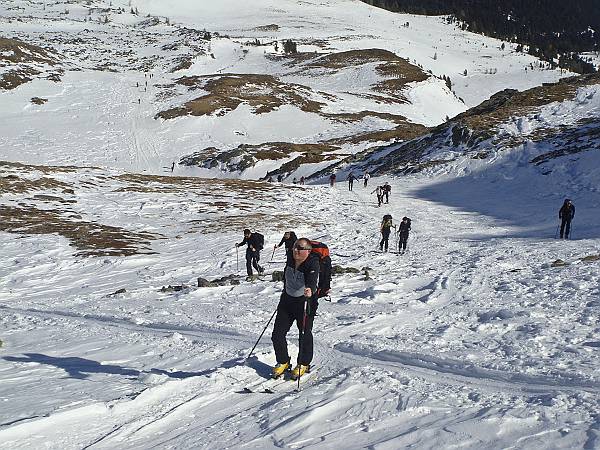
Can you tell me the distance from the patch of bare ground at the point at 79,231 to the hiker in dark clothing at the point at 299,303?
14.5 meters

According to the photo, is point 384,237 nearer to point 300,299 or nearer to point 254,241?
point 254,241

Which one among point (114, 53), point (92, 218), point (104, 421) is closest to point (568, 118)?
point (92, 218)

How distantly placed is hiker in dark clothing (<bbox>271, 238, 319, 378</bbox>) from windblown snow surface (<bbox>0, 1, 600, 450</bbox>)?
35 centimetres

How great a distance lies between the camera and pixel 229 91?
304ft

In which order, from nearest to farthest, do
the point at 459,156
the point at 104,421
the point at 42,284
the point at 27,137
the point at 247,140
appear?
the point at 104,421
the point at 42,284
the point at 459,156
the point at 27,137
the point at 247,140

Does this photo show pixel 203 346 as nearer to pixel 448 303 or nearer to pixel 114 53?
pixel 448 303

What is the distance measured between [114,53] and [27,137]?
79291 millimetres

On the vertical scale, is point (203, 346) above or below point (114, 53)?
below

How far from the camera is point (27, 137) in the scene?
227ft

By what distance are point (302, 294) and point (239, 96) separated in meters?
86.9

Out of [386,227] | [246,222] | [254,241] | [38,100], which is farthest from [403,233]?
[38,100]

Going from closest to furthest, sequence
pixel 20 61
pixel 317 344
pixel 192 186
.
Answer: pixel 317 344, pixel 192 186, pixel 20 61

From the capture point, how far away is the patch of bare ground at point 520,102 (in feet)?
155

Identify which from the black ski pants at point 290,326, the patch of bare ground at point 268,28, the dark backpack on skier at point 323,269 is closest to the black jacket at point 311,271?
the dark backpack on skier at point 323,269
